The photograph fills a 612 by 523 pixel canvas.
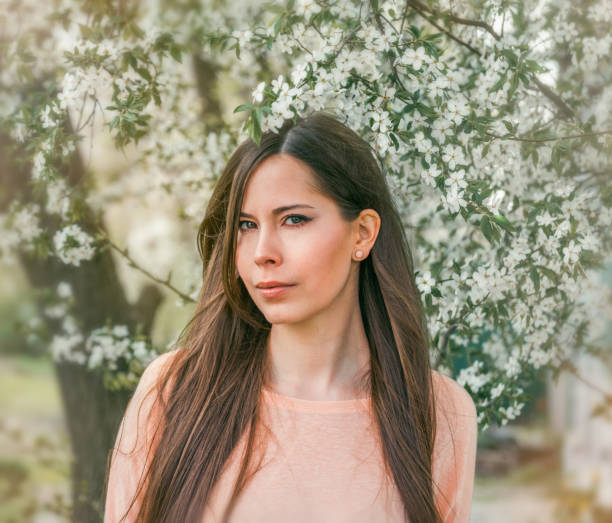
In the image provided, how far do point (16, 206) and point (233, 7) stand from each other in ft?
4.74

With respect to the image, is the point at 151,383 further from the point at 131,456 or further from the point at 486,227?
the point at 486,227

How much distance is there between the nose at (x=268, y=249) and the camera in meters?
1.81

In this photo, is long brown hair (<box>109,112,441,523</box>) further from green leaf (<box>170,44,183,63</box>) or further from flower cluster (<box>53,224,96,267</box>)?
green leaf (<box>170,44,183,63</box>)

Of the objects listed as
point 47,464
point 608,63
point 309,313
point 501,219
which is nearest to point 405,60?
point 501,219

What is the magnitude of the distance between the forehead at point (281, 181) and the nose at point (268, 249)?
0.25 feet

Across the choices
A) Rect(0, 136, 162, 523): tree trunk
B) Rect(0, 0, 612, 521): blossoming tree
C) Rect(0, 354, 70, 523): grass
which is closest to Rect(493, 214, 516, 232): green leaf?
Rect(0, 0, 612, 521): blossoming tree

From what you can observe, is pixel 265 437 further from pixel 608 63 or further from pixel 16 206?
pixel 608 63

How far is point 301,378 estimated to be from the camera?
2.01 metres

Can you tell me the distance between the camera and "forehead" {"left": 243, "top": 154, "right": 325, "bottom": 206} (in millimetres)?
Result: 1840

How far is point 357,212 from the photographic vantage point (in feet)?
6.43

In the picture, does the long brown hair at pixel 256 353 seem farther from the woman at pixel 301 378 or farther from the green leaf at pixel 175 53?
the green leaf at pixel 175 53

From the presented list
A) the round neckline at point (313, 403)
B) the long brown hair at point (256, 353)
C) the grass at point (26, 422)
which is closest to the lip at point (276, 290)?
the long brown hair at point (256, 353)

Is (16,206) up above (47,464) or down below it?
above

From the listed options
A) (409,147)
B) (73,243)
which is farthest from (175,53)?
(409,147)
